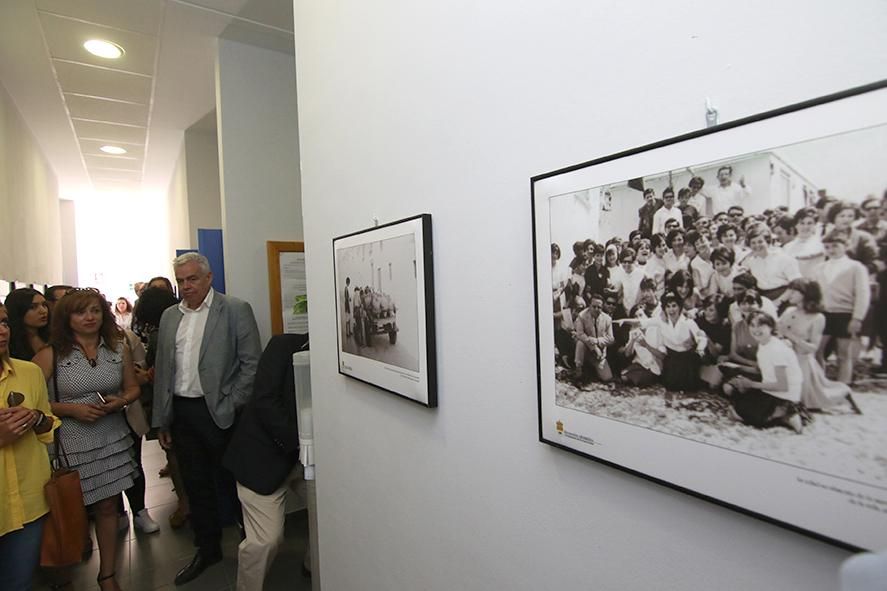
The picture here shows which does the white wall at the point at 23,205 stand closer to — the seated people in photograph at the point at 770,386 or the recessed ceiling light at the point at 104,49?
the recessed ceiling light at the point at 104,49

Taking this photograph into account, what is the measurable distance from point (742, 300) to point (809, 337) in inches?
3.0

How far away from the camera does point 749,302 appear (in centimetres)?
53

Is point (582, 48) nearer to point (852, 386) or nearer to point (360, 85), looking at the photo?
point (852, 386)

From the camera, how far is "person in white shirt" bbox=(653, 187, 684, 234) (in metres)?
0.59

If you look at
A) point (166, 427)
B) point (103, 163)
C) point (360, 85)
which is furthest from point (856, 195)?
point (103, 163)

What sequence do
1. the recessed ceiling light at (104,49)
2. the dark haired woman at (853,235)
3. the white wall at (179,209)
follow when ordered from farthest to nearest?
1. the white wall at (179,209)
2. the recessed ceiling light at (104,49)
3. the dark haired woman at (853,235)

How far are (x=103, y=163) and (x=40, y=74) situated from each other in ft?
10.0

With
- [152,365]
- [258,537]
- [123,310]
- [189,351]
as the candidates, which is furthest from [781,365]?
[123,310]

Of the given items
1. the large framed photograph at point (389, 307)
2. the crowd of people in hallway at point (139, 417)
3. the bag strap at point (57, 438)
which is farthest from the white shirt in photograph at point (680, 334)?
the bag strap at point (57, 438)

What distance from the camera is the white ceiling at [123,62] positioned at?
2.76 metres

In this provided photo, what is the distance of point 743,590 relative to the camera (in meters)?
0.57

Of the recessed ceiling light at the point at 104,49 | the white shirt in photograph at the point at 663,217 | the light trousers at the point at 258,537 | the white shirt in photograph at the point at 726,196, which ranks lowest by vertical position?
the light trousers at the point at 258,537

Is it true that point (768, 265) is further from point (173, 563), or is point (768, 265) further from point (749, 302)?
point (173, 563)

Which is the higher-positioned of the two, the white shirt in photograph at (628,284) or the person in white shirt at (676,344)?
the white shirt in photograph at (628,284)
